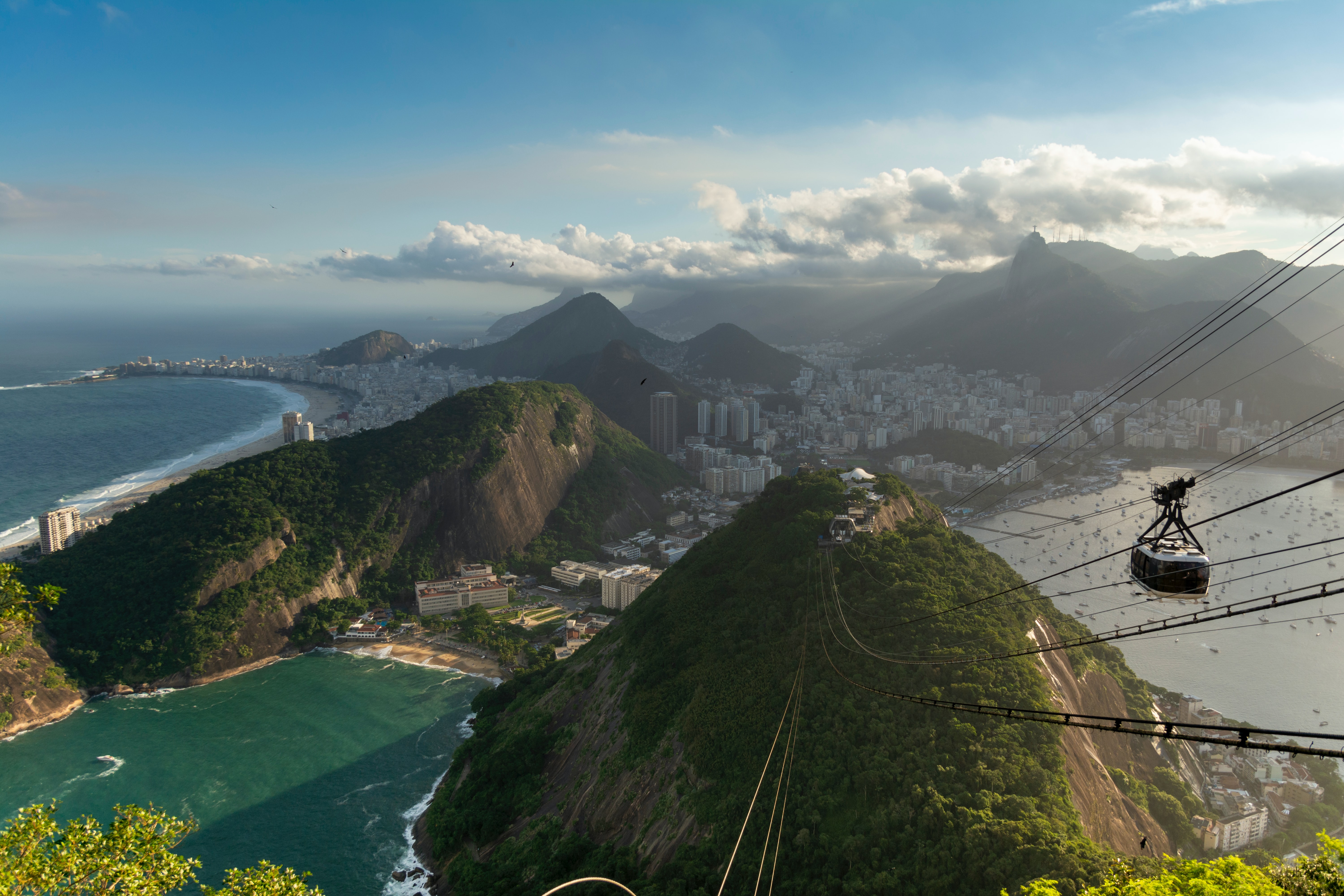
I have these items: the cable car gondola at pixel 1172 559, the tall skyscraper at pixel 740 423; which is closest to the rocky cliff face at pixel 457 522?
the tall skyscraper at pixel 740 423

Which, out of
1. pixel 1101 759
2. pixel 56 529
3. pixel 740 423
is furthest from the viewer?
pixel 740 423

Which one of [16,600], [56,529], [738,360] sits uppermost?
[738,360]

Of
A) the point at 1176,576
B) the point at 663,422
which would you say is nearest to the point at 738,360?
the point at 663,422

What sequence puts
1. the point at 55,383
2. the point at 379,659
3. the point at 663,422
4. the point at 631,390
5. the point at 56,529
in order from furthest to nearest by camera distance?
the point at 55,383
the point at 631,390
the point at 663,422
the point at 56,529
the point at 379,659

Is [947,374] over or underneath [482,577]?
over

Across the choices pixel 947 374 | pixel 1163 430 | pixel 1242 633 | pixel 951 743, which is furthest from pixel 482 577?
pixel 947 374

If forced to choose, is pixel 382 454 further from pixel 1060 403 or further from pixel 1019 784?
pixel 1060 403

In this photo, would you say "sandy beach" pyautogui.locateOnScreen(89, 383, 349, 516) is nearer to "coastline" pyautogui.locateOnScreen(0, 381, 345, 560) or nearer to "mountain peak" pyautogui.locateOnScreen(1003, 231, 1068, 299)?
"coastline" pyautogui.locateOnScreen(0, 381, 345, 560)

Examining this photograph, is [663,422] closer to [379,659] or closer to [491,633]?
[491,633]
